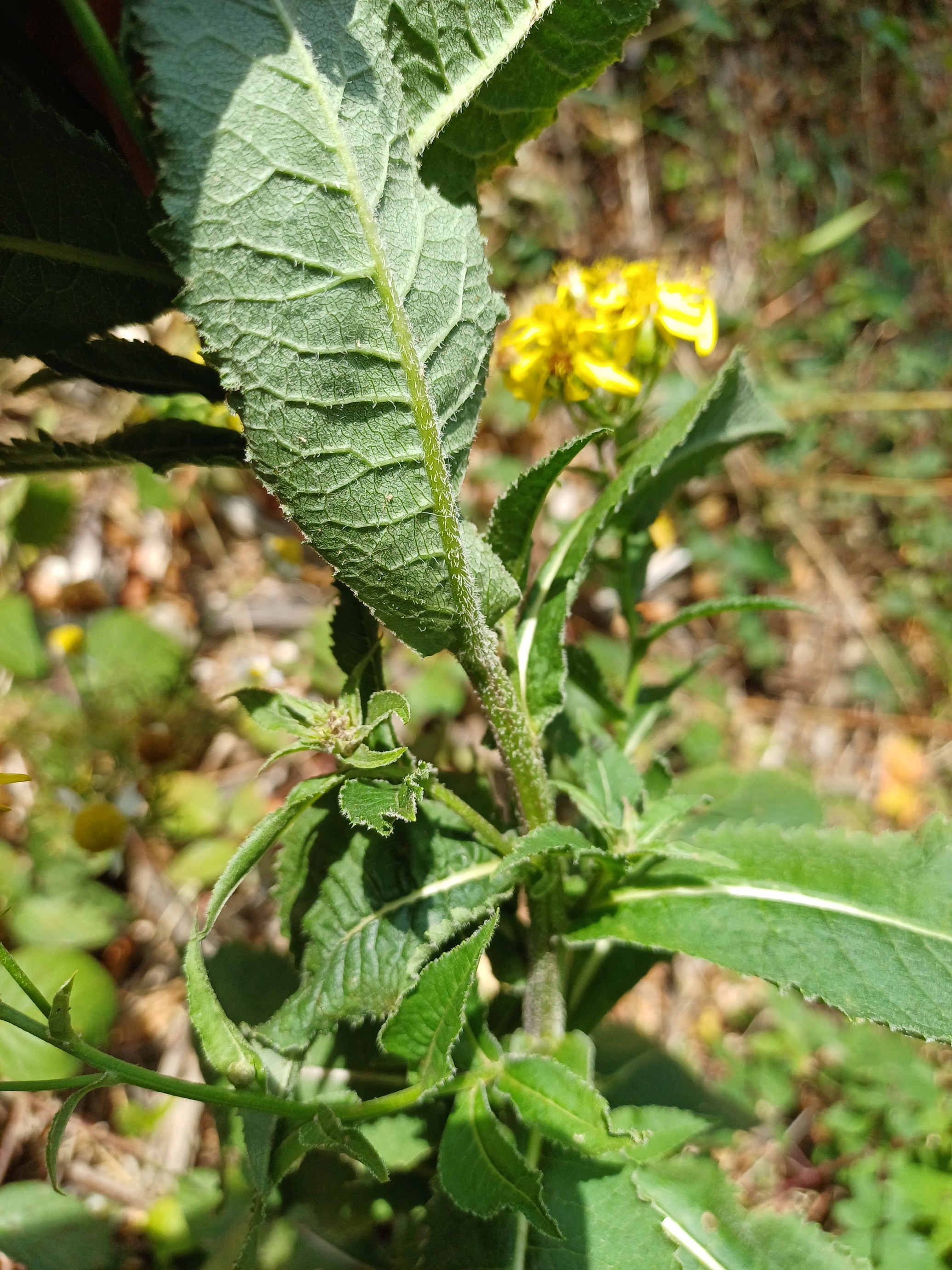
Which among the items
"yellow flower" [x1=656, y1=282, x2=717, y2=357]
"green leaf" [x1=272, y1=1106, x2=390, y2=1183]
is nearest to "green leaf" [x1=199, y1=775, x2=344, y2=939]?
"green leaf" [x1=272, y1=1106, x2=390, y2=1183]

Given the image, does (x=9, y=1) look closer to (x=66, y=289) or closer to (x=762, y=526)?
(x=66, y=289)

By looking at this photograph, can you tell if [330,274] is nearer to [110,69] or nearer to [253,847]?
[110,69]

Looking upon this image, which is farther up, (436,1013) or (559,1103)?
(436,1013)

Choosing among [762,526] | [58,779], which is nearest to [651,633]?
[58,779]

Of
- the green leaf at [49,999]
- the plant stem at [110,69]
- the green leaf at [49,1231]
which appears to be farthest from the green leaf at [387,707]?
the green leaf at [49,1231]

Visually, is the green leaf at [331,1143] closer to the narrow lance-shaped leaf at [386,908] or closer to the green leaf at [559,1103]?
the narrow lance-shaped leaf at [386,908]

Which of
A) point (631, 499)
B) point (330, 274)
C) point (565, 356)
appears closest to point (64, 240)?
point (330, 274)
